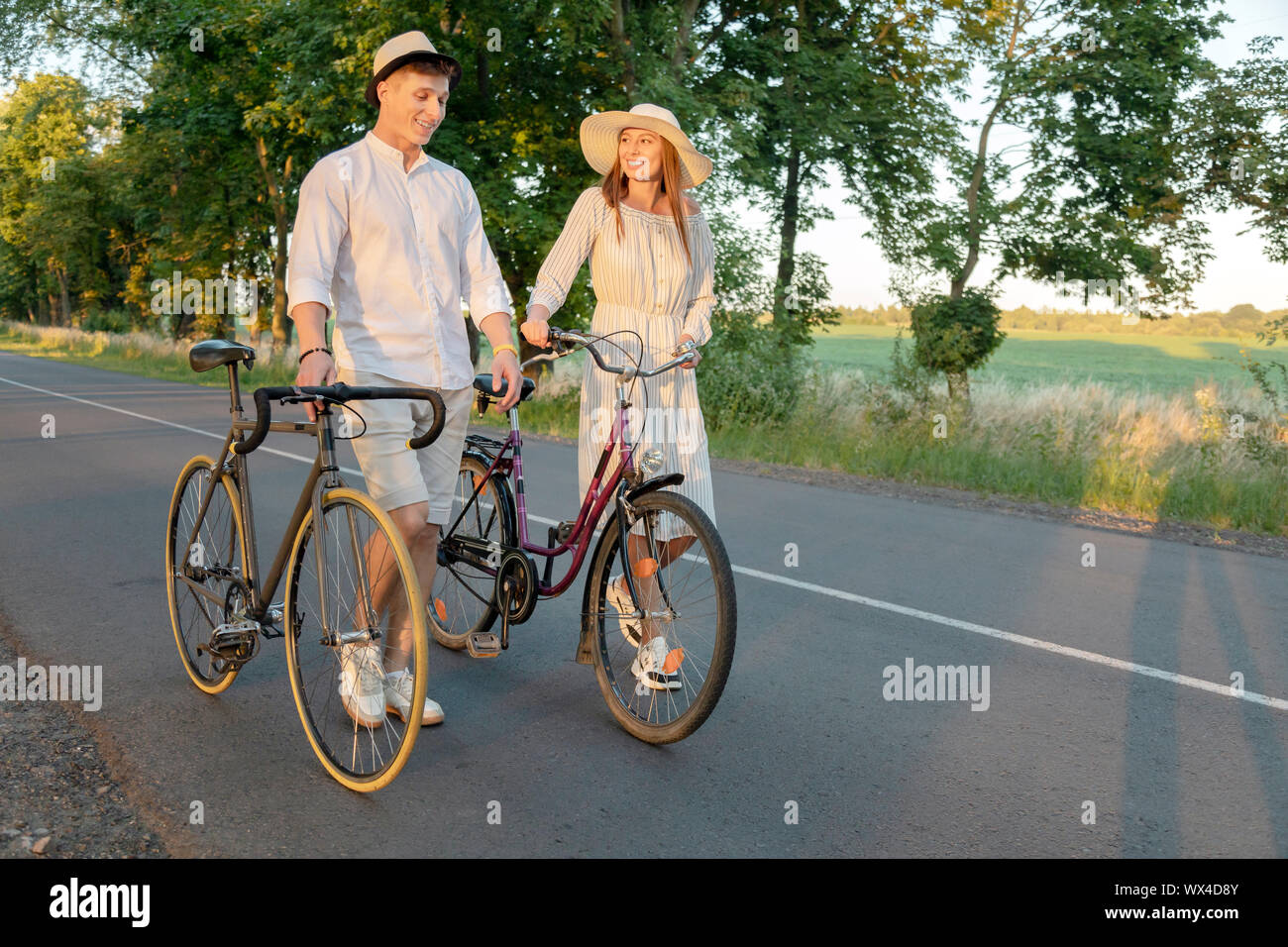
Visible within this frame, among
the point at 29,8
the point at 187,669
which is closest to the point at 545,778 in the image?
the point at 187,669

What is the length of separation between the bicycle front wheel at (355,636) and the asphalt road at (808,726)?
0.44 ft

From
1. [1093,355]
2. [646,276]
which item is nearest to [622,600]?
[646,276]

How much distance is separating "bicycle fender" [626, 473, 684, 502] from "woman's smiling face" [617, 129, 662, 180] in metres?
1.29

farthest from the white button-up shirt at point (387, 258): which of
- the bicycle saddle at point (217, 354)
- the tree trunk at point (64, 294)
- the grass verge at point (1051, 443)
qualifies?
the tree trunk at point (64, 294)

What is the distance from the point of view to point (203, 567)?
4375mm

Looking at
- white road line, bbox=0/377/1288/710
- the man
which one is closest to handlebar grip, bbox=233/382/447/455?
the man

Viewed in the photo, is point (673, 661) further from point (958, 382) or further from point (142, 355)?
point (142, 355)

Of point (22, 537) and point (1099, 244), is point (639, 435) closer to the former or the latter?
point (22, 537)

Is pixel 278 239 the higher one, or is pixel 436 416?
pixel 278 239

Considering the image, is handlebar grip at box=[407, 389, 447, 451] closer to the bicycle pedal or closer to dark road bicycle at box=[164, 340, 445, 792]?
dark road bicycle at box=[164, 340, 445, 792]

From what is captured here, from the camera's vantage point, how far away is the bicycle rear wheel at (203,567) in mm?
4156

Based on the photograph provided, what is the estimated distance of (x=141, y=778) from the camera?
11.8 ft

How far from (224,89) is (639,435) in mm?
24750

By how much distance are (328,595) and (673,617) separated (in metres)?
1.25
